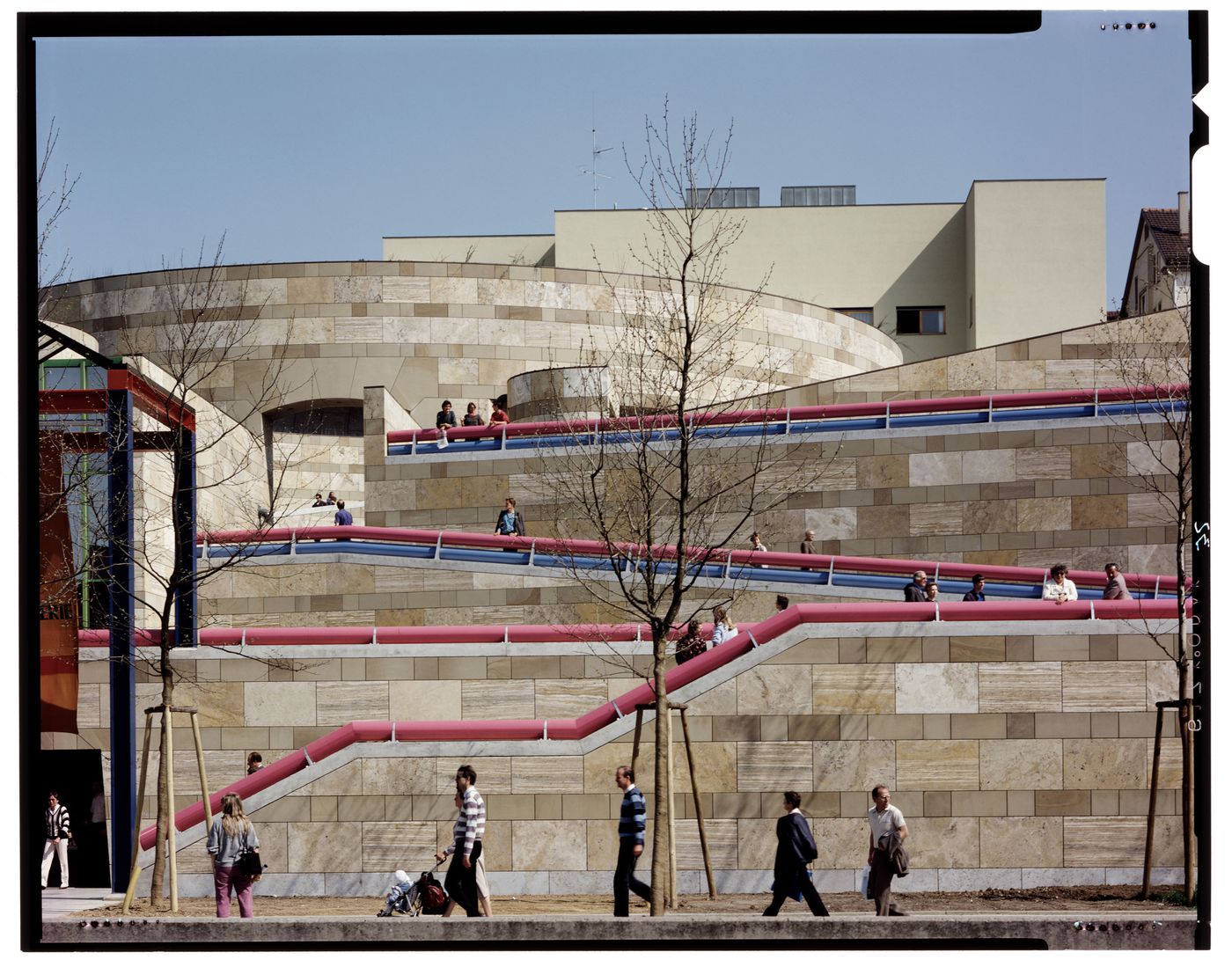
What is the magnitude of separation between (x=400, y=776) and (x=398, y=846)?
732 millimetres

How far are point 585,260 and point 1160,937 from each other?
108 ft

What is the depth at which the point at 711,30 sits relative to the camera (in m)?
9.61

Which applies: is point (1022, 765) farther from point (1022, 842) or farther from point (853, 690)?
point (853, 690)

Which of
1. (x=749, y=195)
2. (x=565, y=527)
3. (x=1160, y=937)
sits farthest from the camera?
(x=749, y=195)

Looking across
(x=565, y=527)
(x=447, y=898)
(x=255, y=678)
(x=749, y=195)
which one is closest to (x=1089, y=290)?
(x=749, y=195)

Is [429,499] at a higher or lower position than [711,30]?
lower

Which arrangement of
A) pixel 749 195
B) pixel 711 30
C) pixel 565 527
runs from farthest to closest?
pixel 749 195
pixel 565 527
pixel 711 30

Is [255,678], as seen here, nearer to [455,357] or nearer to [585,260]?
[455,357]

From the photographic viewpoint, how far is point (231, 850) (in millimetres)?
14445

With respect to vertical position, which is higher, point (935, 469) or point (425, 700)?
point (935, 469)

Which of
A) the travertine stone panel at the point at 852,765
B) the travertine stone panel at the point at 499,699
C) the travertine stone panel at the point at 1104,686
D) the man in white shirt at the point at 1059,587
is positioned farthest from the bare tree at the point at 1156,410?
the travertine stone panel at the point at 499,699

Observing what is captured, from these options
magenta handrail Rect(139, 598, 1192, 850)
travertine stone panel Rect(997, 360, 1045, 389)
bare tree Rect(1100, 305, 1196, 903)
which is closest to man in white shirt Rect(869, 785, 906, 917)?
magenta handrail Rect(139, 598, 1192, 850)

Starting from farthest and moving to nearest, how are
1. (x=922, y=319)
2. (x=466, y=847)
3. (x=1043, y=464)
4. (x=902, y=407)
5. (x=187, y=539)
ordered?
(x=922, y=319) → (x=902, y=407) → (x=1043, y=464) → (x=187, y=539) → (x=466, y=847)

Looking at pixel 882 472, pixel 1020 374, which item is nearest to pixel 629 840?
pixel 882 472
